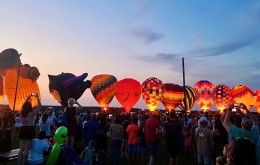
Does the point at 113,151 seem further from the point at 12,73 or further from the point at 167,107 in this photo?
the point at 167,107

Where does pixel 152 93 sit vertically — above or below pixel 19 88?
above

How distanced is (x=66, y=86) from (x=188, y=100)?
19092mm

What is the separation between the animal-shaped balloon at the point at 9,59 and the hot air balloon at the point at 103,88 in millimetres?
12918

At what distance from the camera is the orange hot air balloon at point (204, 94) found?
157 feet

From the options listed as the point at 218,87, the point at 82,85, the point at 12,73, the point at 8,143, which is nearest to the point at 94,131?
the point at 8,143

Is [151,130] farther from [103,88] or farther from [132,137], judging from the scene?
[103,88]

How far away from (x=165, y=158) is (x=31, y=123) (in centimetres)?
880

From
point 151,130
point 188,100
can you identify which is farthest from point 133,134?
point 188,100

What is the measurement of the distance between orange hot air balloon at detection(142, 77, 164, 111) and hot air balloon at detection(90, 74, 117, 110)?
3186mm

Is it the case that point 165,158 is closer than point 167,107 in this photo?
Yes

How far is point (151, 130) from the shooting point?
15.4 m

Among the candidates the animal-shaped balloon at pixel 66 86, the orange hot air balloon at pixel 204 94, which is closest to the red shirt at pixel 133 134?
the animal-shaped balloon at pixel 66 86

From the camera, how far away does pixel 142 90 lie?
41.6 m

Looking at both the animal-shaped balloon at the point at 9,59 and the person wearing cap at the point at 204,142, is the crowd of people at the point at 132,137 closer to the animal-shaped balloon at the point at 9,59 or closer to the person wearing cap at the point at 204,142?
the person wearing cap at the point at 204,142
